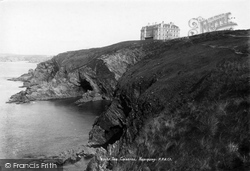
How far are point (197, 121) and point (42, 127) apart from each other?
1640 inches

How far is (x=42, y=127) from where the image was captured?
51.8 m

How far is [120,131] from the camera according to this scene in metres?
40.9

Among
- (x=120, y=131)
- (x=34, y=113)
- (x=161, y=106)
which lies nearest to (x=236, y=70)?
(x=161, y=106)

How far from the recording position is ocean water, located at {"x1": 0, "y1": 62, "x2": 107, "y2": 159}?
1540 inches

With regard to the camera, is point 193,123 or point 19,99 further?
point 19,99

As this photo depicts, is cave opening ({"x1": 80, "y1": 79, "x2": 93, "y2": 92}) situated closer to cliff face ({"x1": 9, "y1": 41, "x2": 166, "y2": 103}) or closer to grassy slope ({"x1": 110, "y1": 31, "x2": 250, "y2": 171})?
cliff face ({"x1": 9, "y1": 41, "x2": 166, "y2": 103})

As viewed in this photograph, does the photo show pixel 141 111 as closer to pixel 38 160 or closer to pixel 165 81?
pixel 165 81

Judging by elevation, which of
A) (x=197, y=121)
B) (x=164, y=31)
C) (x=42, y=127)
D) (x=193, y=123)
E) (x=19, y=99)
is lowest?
(x=42, y=127)

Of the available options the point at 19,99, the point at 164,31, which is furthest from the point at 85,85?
the point at 164,31

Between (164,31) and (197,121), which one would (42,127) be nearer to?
(197,121)

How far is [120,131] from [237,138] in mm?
25906

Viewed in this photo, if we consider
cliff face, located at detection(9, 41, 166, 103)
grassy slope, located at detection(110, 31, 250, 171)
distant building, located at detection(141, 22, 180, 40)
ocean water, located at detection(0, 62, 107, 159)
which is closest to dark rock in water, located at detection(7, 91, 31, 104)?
cliff face, located at detection(9, 41, 166, 103)

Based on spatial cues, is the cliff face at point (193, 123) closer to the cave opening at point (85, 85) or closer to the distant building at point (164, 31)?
the cave opening at point (85, 85)

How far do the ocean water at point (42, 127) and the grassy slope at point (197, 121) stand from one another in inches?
726
